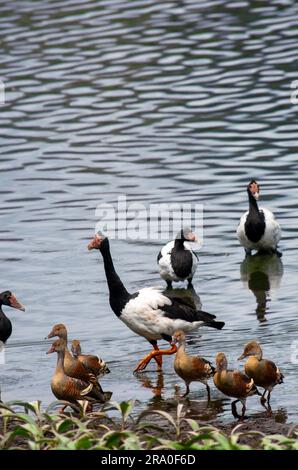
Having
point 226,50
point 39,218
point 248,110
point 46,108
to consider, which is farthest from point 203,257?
point 226,50

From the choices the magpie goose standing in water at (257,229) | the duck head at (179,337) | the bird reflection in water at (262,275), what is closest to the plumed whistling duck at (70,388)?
the duck head at (179,337)

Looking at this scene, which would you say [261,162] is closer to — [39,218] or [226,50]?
[39,218]

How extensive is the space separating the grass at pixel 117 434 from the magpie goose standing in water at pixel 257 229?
7.39 metres

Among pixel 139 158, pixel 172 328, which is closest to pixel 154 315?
pixel 172 328

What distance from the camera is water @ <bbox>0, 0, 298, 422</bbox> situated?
1708 cm

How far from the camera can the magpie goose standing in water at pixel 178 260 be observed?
19.5 meters

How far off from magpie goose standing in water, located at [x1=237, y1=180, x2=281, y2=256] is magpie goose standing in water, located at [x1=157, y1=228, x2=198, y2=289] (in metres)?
1.19

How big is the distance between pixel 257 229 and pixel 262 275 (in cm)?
82

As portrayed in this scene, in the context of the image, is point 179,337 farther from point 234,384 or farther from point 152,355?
point 234,384

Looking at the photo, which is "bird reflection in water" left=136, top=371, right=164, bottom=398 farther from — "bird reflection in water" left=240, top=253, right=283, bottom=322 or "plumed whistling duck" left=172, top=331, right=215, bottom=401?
"bird reflection in water" left=240, top=253, right=283, bottom=322

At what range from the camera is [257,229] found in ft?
67.9

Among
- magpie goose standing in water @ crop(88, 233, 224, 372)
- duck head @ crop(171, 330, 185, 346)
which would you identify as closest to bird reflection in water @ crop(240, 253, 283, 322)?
magpie goose standing in water @ crop(88, 233, 224, 372)

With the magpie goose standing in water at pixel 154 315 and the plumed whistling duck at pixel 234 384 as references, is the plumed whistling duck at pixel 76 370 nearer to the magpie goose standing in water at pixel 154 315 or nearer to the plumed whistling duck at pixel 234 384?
the plumed whistling duck at pixel 234 384

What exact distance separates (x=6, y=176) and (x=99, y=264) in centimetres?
564
